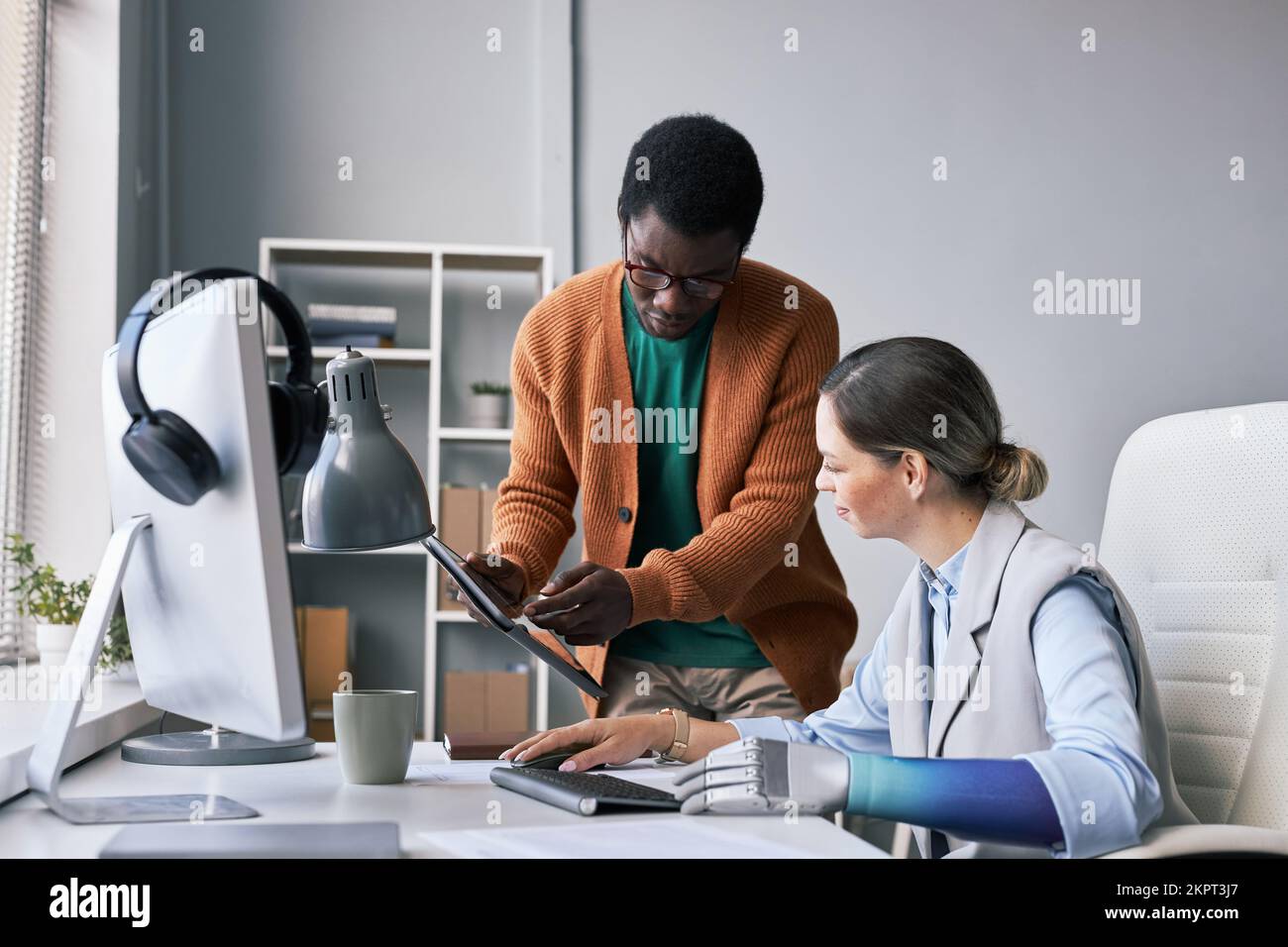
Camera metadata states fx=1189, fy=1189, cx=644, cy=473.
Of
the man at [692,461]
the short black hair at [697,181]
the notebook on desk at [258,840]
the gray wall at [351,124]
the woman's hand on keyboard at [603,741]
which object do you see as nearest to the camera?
the notebook on desk at [258,840]

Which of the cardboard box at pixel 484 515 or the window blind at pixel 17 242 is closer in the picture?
the window blind at pixel 17 242

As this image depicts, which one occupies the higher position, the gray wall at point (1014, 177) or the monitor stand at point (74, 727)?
the gray wall at point (1014, 177)

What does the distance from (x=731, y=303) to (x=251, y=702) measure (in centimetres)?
102

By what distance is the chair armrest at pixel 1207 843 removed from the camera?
1.03m

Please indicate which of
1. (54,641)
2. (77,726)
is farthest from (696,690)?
(54,641)

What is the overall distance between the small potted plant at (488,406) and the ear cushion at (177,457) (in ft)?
8.14

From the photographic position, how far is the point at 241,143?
11.7 ft

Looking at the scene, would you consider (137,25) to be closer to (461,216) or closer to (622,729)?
(461,216)

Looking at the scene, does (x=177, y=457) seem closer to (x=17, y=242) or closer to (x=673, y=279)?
(x=673, y=279)

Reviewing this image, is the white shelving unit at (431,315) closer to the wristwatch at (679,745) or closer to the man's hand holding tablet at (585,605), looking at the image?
the man's hand holding tablet at (585,605)

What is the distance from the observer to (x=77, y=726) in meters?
1.42

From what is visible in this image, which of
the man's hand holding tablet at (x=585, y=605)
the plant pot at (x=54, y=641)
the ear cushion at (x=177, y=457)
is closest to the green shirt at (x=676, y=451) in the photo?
the man's hand holding tablet at (x=585, y=605)

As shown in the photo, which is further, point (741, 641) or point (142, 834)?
point (741, 641)
